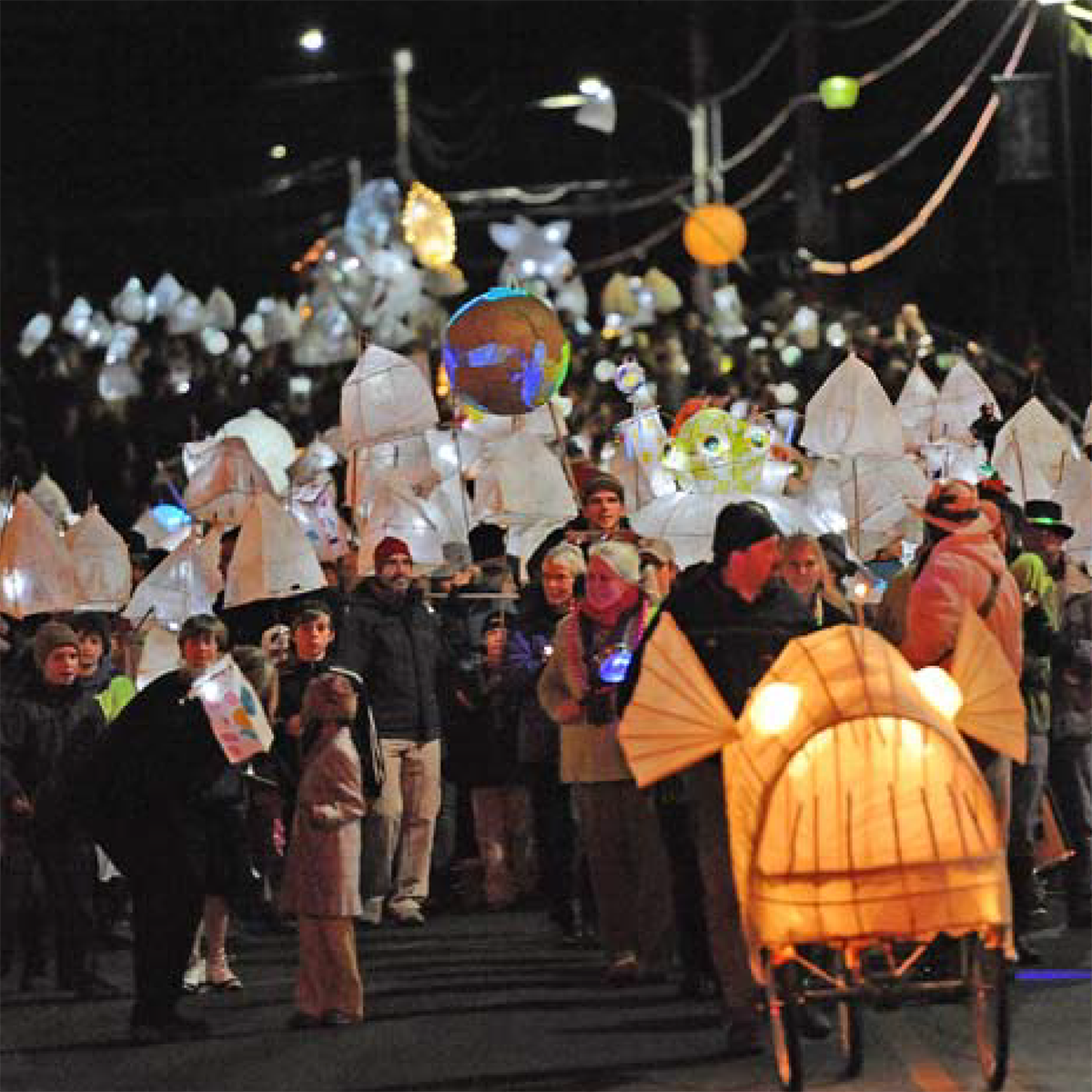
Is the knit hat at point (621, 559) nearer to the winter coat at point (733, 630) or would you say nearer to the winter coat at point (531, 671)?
the winter coat at point (733, 630)

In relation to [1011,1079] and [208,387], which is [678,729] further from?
[208,387]

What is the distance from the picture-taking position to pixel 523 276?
30.4m

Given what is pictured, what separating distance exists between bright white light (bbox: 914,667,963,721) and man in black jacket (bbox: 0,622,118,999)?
5220mm

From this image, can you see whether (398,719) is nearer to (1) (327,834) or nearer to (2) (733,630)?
(1) (327,834)

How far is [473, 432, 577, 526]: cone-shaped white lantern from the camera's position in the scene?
16.9 metres

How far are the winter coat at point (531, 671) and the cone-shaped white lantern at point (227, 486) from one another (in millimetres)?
2686

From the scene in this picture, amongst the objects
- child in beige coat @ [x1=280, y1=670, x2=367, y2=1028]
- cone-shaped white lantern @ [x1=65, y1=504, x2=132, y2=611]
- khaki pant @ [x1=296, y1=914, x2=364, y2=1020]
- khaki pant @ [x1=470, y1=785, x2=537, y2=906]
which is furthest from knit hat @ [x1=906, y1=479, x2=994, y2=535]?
cone-shaped white lantern @ [x1=65, y1=504, x2=132, y2=611]

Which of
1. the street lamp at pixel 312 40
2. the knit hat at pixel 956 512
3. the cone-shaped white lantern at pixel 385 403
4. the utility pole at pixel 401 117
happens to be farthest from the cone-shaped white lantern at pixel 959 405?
the street lamp at pixel 312 40

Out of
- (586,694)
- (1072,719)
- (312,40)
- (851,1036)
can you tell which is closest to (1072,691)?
(1072,719)

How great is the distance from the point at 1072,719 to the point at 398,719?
11.9 feet

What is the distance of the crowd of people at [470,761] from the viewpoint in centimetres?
1078

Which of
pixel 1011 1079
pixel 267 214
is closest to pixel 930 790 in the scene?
pixel 1011 1079

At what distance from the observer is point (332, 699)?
11.5m

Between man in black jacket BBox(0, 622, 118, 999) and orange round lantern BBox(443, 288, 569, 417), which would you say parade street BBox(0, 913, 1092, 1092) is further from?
orange round lantern BBox(443, 288, 569, 417)
